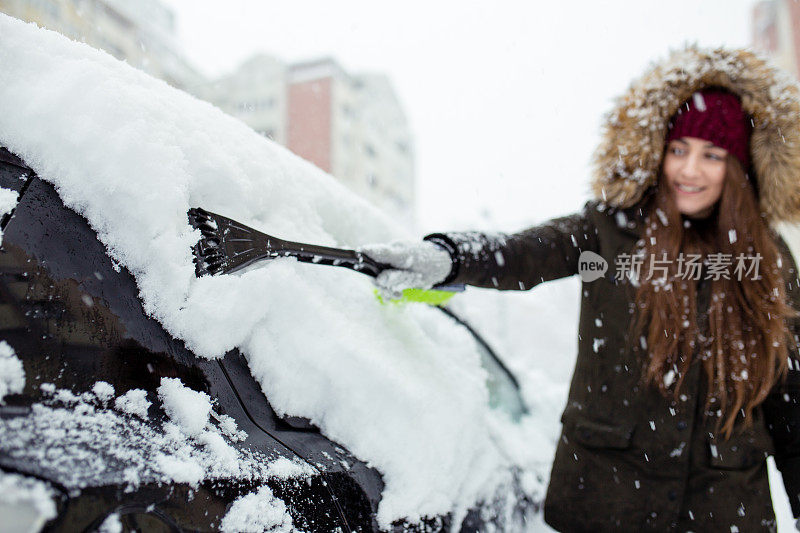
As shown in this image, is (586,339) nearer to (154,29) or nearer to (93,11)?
(93,11)

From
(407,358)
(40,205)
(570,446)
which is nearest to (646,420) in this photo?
(570,446)

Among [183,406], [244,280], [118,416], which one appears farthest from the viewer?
[244,280]

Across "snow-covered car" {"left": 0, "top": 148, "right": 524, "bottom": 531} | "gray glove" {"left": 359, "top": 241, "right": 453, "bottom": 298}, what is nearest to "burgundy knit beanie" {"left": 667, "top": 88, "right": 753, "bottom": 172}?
"gray glove" {"left": 359, "top": 241, "right": 453, "bottom": 298}

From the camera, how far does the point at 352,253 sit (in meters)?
1.47

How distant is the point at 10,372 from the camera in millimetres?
780

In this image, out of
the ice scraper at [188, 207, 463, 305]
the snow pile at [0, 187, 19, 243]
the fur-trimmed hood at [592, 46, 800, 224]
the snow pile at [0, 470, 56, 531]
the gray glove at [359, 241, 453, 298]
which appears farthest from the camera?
the fur-trimmed hood at [592, 46, 800, 224]

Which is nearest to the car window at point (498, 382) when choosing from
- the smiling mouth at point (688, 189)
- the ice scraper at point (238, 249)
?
the ice scraper at point (238, 249)

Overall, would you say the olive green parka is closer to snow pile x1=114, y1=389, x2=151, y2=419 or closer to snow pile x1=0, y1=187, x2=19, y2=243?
snow pile x1=114, y1=389, x2=151, y2=419

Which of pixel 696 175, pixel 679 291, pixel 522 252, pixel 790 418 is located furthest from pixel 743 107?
pixel 790 418

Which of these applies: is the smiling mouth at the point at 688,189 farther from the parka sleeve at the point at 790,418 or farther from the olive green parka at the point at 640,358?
the parka sleeve at the point at 790,418

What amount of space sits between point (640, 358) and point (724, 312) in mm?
316

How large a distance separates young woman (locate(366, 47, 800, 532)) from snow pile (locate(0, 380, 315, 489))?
69 centimetres

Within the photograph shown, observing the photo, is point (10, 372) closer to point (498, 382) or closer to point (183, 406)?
point (183, 406)

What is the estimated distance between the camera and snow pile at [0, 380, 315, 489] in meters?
0.72
